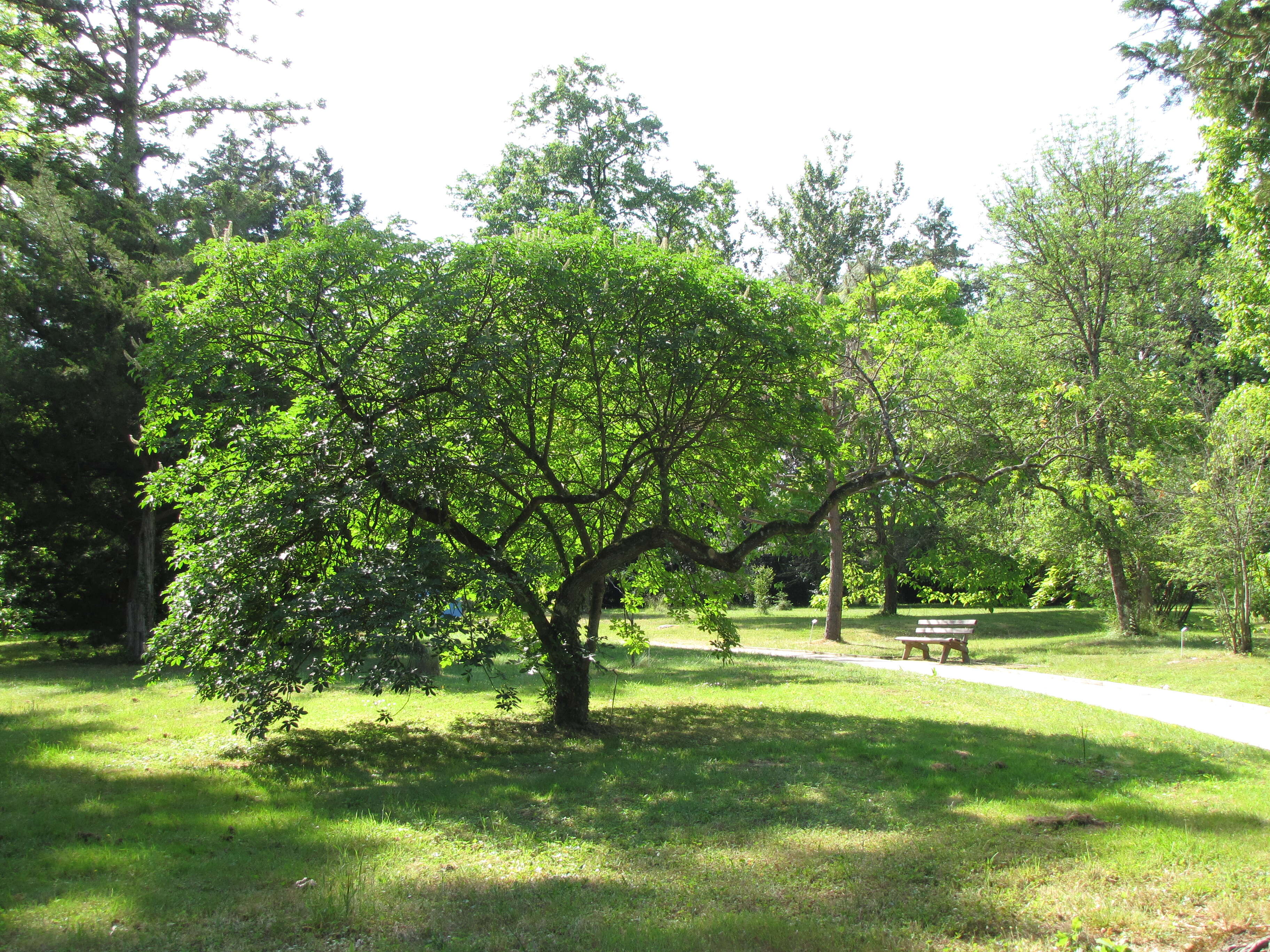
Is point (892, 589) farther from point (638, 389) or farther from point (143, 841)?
point (143, 841)

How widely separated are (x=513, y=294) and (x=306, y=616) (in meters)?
3.88

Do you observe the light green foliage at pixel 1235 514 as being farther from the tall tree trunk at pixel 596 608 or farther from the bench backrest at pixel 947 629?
the tall tree trunk at pixel 596 608

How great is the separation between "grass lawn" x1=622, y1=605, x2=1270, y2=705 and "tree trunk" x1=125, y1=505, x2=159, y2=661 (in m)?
13.9

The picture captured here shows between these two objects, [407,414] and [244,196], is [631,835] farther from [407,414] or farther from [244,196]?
[244,196]

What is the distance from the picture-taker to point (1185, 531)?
1711 cm

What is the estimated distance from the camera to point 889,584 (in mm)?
33969

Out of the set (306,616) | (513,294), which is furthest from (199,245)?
(306,616)

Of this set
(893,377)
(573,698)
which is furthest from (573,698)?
(893,377)

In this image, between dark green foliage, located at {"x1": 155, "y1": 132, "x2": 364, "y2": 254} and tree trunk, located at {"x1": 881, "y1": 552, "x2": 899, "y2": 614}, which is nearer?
dark green foliage, located at {"x1": 155, "y1": 132, "x2": 364, "y2": 254}

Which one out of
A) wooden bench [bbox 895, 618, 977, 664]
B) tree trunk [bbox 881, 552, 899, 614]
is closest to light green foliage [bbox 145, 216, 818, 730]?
wooden bench [bbox 895, 618, 977, 664]

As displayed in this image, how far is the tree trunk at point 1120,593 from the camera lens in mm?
22047

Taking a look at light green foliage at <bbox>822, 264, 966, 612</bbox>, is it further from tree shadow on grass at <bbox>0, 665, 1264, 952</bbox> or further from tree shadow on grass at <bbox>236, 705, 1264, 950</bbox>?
tree shadow on grass at <bbox>0, 665, 1264, 952</bbox>

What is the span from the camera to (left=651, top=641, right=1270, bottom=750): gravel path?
10.2 m

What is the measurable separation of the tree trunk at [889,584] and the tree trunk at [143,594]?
2394cm
